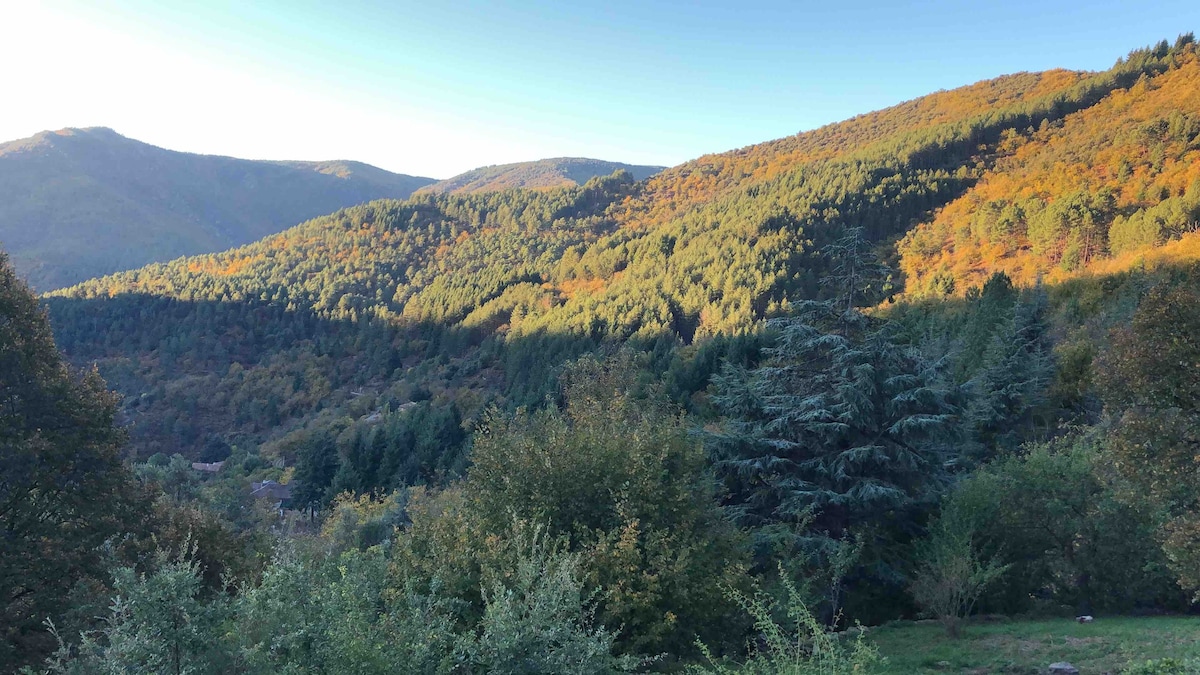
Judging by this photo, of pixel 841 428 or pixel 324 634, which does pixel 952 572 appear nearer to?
pixel 841 428

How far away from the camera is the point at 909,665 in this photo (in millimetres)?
12109

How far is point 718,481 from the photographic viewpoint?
56.4ft

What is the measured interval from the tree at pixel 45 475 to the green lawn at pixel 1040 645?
16.8 meters

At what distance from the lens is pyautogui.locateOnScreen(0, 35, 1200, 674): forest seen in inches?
311

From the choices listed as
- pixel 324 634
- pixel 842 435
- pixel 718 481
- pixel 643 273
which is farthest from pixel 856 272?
pixel 643 273

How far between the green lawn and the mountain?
65.5 ft

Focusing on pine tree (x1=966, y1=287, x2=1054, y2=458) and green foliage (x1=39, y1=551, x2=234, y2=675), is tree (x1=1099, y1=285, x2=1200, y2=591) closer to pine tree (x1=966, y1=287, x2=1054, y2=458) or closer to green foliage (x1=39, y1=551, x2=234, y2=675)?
green foliage (x1=39, y1=551, x2=234, y2=675)

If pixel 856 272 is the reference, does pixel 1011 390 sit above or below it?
below

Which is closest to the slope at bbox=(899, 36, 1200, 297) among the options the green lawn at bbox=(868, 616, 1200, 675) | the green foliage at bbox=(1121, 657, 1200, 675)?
the green lawn at bbox=(868, 616, 1200, 675)

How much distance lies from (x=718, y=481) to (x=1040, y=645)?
7.91 metres

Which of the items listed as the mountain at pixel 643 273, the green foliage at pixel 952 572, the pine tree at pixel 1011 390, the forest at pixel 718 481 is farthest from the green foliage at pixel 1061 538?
the mountain at pixel 643 273

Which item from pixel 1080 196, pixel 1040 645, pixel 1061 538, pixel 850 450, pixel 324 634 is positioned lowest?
pixel 1040 645

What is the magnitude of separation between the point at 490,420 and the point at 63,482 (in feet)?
30.6

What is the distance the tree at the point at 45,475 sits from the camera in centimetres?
1156
